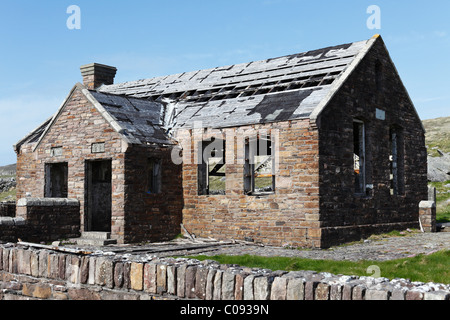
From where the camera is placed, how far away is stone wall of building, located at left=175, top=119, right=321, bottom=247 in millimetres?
14930

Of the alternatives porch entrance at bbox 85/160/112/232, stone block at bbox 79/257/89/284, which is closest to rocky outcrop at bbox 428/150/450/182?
porch entrance at bbox 85/160/112/232

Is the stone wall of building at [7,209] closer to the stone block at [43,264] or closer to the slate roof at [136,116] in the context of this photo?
the slate roof at [136,116]

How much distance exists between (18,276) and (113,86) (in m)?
18.7

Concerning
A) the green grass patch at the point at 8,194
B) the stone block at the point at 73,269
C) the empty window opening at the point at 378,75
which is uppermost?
the empty window opening at the point at 378,75

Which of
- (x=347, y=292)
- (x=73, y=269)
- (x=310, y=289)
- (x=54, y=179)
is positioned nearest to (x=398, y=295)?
(x=347, y=292)

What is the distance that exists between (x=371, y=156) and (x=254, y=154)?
159 inches

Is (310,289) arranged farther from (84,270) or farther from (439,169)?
(439,169)

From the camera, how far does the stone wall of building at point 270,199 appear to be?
14930mm

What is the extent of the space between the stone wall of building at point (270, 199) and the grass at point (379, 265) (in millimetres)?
3196

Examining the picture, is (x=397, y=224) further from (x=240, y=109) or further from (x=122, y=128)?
(x=122, y=128)

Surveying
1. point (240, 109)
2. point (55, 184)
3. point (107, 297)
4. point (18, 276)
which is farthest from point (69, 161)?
point (107, 297)

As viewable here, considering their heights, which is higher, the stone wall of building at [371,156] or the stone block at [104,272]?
the stone wall of building at [371,156]

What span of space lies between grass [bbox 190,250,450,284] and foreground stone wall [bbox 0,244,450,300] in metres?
4.70

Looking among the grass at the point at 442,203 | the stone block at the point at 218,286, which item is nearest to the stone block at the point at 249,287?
the stone block at the point at 218,286
